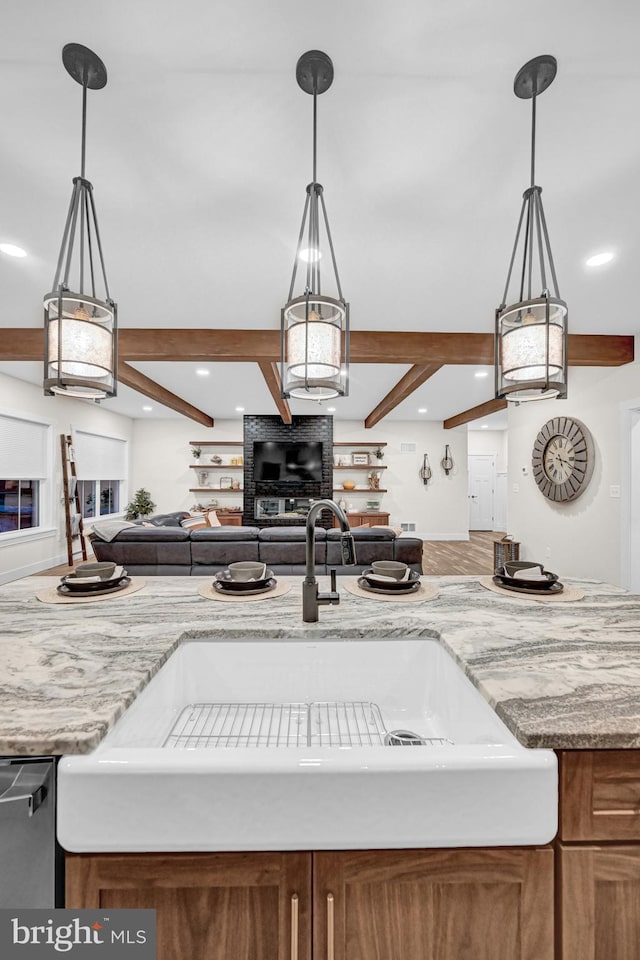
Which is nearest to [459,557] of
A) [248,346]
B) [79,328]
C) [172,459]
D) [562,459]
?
[562,459]

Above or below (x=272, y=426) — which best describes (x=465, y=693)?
below

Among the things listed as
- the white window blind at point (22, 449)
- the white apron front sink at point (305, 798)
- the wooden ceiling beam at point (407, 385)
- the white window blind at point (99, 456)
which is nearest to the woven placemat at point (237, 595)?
the white apron front sink at point (305, 798)

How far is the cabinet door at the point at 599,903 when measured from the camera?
73 cm

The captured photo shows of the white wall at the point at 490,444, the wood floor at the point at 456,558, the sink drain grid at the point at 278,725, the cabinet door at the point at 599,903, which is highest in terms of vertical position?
the white wall at the point at 490,444

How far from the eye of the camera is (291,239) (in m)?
2.22

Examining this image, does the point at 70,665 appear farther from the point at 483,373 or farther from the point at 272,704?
the point at 483,373

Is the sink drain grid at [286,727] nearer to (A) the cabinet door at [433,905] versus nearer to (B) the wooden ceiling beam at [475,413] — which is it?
(A) the cabinet door at [433,905]

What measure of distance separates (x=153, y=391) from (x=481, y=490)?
26.1 ft

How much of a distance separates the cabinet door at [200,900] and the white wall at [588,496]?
167 inches

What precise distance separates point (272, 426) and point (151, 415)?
239 centimetres

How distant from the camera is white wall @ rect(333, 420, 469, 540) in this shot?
8.71 m

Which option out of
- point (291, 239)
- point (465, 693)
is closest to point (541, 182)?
point (291, 239)

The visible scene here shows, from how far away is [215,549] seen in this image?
3.97 metres

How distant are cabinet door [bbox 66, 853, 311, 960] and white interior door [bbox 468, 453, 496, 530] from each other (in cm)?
1015
